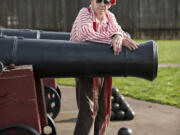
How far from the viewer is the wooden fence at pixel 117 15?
62.3ft

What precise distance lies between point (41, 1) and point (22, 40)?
15.8 m

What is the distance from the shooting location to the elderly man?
138 inches

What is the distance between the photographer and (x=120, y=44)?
11.4 ft

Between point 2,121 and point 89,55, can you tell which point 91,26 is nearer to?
point 89,55

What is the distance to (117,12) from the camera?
19422 mm

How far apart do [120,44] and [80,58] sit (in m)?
0.36

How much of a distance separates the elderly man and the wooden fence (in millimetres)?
15036

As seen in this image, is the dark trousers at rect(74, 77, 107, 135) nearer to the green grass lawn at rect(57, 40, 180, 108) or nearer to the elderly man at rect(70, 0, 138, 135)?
the elderly man at rect(70, 0, 138, 135)

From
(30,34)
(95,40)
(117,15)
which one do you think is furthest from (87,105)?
(117,15)

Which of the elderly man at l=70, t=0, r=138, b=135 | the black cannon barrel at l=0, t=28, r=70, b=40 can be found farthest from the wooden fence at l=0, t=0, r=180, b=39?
the elderly man at l=70, t=0, r=138, b=135

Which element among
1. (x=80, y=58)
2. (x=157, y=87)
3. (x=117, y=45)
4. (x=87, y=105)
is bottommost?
(x=157, y=87)

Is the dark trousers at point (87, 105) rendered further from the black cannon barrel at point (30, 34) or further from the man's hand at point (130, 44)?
the black cannon barrel at point (30, 34)

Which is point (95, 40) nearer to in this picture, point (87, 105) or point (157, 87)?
point (87, 105)

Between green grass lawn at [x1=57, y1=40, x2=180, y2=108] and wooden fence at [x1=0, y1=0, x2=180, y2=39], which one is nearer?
green grass lawn at [x1=57, y1=40, x2=180, y2=108]
